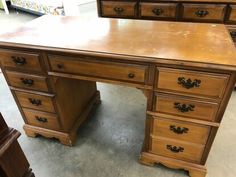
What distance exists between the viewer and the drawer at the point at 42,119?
147 centimetres

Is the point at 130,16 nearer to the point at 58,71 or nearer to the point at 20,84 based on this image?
the point at 58,71

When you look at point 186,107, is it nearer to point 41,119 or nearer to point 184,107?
point 184,107

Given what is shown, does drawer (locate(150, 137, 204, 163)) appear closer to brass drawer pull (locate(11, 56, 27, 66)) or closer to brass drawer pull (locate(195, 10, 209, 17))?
brass drawer pull (locate(11, 56, 27, 66))

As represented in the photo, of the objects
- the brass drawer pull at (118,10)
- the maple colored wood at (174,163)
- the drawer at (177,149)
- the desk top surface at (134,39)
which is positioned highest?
the desk top surface at (134,39)

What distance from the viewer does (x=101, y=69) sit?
3.59 feet

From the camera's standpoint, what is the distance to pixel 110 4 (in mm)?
1928

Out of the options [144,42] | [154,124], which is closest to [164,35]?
[144,42]

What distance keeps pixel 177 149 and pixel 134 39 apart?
72cm

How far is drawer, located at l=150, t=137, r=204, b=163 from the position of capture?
1216 millimetres

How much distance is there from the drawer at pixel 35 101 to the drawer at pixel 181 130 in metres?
0.71

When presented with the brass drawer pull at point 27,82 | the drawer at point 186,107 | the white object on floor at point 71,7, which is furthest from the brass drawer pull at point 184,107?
the white object on floor at point 71,7

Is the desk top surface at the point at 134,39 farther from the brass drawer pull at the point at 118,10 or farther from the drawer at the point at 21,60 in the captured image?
the brass drawer pull at the point at 118,10

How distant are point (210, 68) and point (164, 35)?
14.8 inches

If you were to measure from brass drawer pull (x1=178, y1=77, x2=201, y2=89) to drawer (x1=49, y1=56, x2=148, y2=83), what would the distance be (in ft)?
0.57
